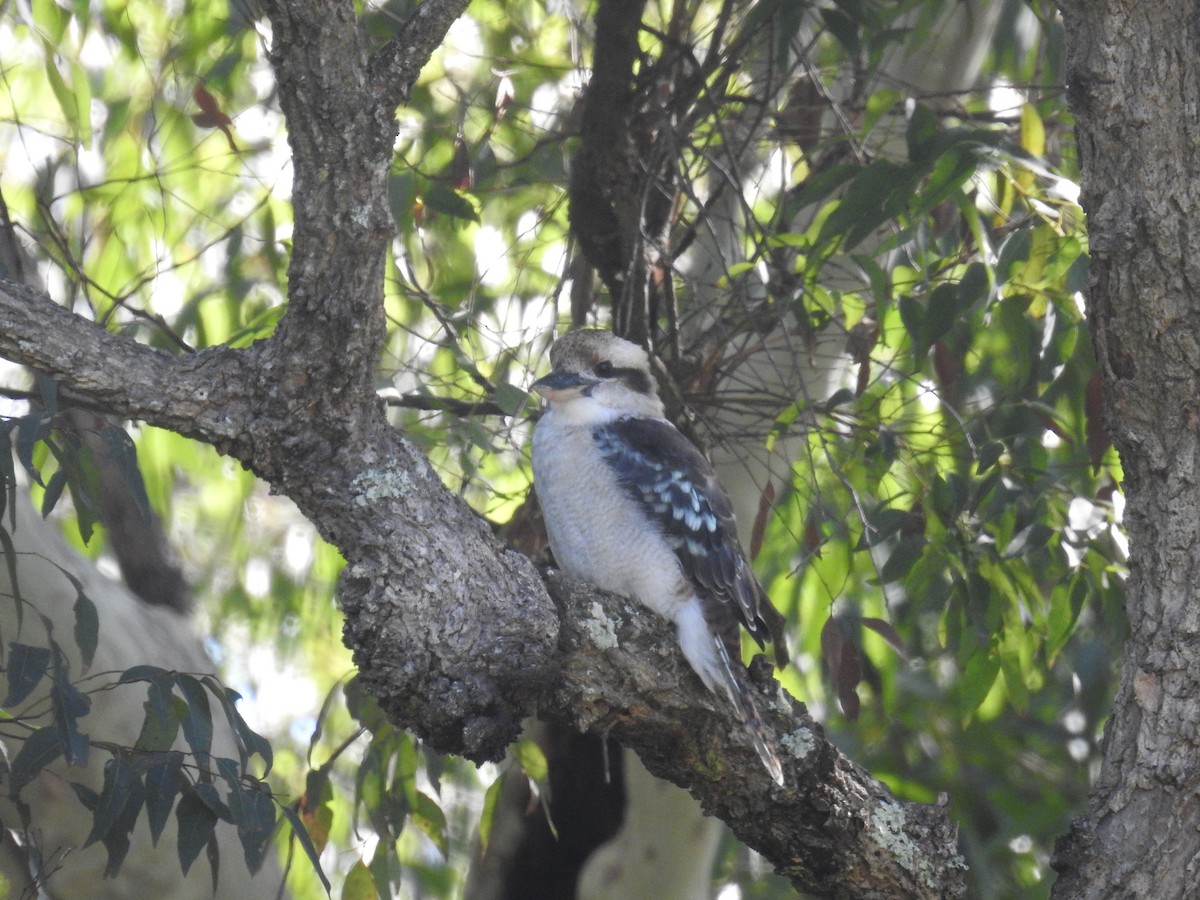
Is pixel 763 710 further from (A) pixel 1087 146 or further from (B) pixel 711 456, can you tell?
(B) pixel 711 456

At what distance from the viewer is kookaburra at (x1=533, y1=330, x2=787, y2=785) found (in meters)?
2.05

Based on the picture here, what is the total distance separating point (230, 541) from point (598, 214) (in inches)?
73.1

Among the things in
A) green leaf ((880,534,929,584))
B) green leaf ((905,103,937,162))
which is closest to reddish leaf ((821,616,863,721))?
green leaf ((880,534,929,584))

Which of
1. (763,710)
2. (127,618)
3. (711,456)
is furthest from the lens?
(711,456)

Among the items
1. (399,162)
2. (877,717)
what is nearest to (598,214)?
(399,162)

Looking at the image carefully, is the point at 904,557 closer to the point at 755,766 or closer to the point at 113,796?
the point at 755,766

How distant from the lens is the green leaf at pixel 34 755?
Answer: 1636 millimetres

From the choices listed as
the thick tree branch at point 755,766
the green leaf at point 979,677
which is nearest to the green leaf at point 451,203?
the thick tree branch at point 755,766

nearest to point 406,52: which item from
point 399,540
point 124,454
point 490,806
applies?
point 399,540

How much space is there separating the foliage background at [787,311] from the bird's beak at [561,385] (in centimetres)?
9

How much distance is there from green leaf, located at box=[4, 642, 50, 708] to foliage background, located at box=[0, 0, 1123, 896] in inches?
25.9

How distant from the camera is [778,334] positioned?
2797mm

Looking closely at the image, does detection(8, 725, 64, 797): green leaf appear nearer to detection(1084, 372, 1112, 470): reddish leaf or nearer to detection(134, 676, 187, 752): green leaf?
detection(134, 676, 187, 752): green leaf

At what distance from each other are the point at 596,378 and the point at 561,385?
76 millimetres
